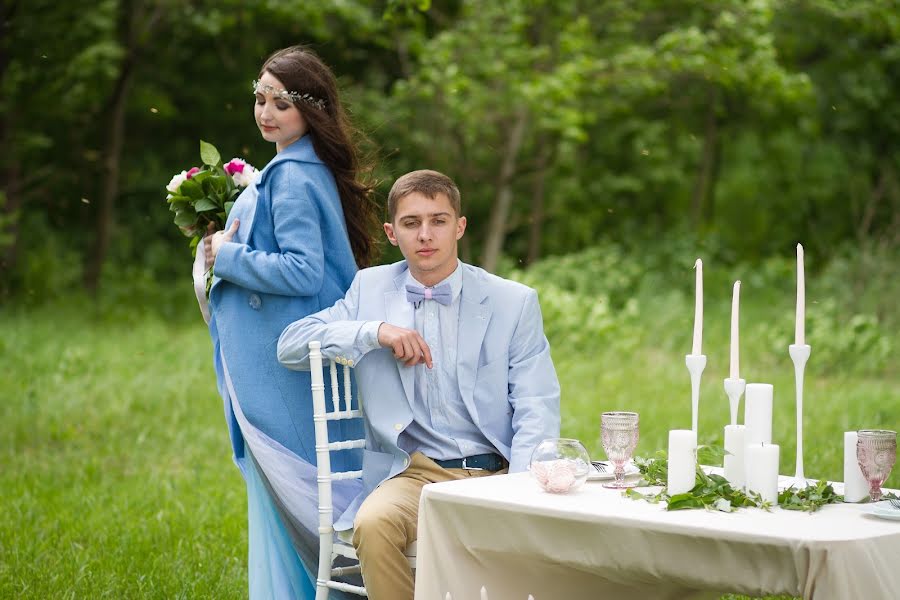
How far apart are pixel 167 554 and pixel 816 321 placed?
21.5 feet

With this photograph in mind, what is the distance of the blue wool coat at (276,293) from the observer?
3.63 meters

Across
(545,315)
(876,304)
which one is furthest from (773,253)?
(545,315)

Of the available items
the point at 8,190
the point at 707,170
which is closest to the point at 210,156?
the point at 8,190

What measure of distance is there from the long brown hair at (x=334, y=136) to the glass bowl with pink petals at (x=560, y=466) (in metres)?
1.35

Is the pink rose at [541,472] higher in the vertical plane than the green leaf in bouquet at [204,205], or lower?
lower

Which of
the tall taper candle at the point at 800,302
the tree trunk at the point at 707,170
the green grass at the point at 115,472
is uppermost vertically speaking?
the tree trunk at the point at 707,170

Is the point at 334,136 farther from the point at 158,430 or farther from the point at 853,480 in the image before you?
the point at 158,430

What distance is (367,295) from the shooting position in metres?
3.54

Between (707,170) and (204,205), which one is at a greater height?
(707,170)

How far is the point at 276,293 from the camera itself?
3641mm

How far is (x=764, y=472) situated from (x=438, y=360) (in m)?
1.13

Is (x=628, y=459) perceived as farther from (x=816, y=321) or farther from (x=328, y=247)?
(x=816, y=321)

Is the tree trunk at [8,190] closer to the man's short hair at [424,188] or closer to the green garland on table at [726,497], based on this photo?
the man's short hair at [424,188]

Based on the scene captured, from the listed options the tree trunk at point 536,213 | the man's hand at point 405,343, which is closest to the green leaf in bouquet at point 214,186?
the man's hand at point 405,343
